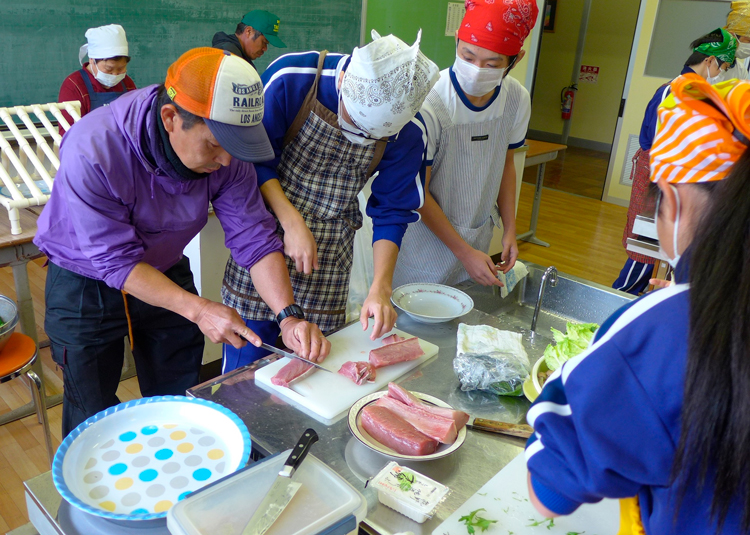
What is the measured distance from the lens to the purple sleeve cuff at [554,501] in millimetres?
716

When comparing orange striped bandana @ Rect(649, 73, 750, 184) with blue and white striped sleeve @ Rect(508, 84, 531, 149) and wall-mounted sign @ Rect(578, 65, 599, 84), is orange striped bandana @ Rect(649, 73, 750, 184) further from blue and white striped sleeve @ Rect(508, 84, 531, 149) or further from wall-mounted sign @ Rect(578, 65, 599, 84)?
wall-mounted sign @ Rect(578, 65, 599, 84)

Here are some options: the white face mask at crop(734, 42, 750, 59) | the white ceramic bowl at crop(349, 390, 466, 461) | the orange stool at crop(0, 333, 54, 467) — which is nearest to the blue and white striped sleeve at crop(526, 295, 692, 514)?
the white ceramic bowl at crop(349, 390, 466, 461)

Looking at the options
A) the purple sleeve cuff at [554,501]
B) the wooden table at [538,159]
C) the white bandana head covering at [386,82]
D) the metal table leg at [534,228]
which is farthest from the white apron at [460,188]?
the metal table leg at [534,228]

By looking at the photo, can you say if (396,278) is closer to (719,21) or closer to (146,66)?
(146,66)

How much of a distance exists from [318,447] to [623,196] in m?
6.28

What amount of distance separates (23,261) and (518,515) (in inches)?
84.9

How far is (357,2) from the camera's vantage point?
176 inches

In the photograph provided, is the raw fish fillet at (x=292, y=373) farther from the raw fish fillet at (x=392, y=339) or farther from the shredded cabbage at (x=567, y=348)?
the shredded cabbage at (x=567, y=348)

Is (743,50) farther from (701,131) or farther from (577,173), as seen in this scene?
(577,173)

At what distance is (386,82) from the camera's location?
4.62 feet

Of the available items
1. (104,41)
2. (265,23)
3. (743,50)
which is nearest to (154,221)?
(104,41)

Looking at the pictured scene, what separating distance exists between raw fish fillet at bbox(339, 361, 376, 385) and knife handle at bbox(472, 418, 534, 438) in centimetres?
28

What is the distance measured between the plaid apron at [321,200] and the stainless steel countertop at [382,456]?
431 millimetres

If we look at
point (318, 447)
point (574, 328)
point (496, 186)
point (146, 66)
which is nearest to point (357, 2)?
point (146, 66)
